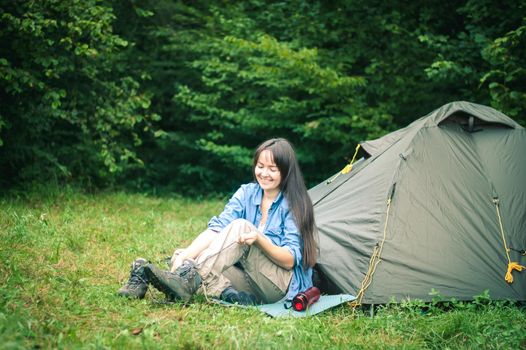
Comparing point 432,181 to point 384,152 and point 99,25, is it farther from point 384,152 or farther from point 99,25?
point 99,25

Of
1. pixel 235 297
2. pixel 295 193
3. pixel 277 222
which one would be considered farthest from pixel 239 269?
pixel 295 193

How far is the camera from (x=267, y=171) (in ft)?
14.4

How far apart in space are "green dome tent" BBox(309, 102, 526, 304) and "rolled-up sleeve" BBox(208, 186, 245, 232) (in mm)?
820

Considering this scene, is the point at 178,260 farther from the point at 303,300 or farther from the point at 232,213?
the point at 303,300

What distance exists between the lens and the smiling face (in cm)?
438

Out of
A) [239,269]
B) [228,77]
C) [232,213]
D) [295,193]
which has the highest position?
[228,77]

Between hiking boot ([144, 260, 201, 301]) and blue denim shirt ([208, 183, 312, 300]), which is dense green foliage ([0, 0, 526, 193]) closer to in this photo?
blue denim shirt ([208, 183, 312, 300])

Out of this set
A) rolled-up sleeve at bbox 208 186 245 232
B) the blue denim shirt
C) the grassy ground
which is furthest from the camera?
rolled-up sleeve at bbox 208 186 245 232

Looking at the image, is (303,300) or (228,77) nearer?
(303,300)

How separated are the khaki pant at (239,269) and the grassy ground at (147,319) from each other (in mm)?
218

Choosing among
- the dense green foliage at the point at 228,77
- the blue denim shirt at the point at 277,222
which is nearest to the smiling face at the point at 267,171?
the blue denim shirt at the point at 277,222

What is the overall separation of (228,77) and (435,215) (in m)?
6.32

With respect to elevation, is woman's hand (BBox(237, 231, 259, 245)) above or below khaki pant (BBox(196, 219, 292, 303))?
above

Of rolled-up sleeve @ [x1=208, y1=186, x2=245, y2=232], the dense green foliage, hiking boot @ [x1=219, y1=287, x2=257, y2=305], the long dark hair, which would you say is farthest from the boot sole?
the dense green foliage
